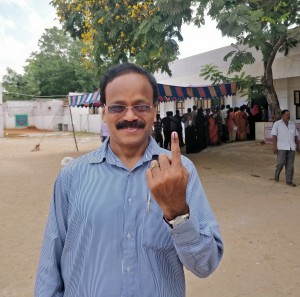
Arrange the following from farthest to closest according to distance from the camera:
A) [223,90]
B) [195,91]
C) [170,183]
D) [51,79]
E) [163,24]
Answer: [51,79] → [223,90] → [195,91] → [163,24] → [170,183]

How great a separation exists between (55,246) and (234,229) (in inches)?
132

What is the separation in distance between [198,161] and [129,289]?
8.86 m

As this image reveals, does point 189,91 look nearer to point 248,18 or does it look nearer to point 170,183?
point 248,18

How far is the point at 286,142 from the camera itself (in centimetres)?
643

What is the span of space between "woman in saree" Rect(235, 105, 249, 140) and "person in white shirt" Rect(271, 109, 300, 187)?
6.67 m

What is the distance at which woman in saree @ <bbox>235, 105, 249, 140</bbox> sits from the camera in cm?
1321

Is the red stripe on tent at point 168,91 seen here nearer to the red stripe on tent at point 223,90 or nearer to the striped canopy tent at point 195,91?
the striped canopy tent at point 195,91

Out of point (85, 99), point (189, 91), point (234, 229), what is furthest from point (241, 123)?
point (234, 229)

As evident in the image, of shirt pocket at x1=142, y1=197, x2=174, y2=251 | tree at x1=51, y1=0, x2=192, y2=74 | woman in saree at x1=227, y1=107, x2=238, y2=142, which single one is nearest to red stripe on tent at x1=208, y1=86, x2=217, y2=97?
tree at x1=51, y1=0, x2=192, y2=74

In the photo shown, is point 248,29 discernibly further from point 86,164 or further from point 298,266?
point 86,164

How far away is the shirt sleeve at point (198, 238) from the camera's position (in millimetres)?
1063

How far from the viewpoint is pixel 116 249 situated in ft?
3.93

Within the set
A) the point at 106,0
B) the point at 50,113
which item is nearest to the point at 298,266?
the point at 106,0

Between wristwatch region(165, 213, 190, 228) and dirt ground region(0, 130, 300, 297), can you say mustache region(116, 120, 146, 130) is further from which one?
dirt ground region(0, 130, 300, 297)
